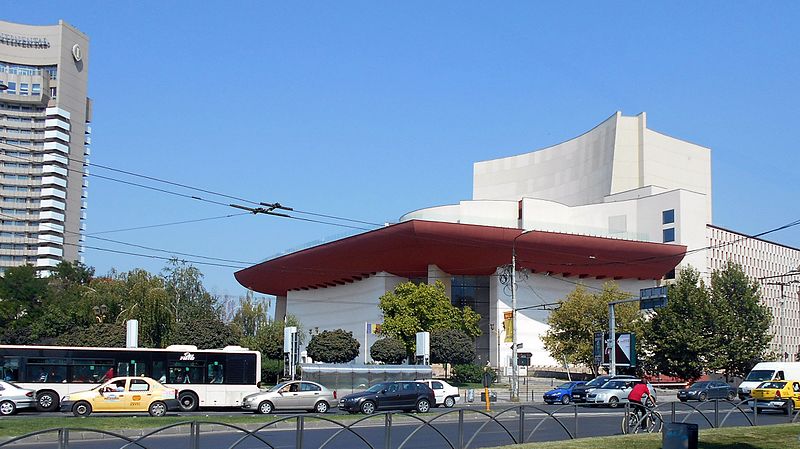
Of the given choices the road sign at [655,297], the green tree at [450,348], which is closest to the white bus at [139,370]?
the road sign at [655,297]

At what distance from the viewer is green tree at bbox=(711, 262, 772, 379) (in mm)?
70750

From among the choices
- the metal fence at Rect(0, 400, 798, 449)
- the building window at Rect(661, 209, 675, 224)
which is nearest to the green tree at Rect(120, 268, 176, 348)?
the building window at Rect(661, 209, 675, 224)

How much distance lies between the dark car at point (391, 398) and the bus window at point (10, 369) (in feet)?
44.7

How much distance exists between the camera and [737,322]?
71812mm

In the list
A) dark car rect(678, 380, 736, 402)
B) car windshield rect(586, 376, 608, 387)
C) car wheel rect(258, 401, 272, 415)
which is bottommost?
dark car rect(678, 380, 736, 402)

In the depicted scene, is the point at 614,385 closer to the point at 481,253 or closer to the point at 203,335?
the point at 203,335

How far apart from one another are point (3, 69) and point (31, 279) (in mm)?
62127

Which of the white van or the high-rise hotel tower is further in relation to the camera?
the high-rise hotel tower

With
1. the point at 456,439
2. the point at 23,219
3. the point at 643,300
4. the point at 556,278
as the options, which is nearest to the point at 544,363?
the point at 556,278

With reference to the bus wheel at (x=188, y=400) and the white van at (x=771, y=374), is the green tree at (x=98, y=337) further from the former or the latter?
the white van at (x=771, y=374)

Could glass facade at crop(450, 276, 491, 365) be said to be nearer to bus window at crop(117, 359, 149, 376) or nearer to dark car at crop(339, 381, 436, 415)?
dark car at crop(339, 381, 436, 415)

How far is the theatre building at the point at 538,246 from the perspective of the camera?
8212cm

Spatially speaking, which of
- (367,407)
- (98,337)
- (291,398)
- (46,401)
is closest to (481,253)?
(98,337)

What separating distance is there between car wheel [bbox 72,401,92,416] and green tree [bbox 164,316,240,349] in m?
34.9
